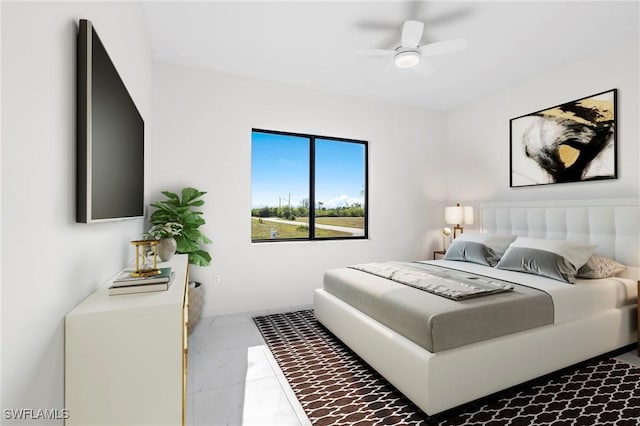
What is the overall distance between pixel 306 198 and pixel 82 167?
10.1ft

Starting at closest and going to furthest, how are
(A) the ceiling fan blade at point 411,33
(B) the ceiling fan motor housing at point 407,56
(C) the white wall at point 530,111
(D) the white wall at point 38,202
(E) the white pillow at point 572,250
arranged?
1. (D) the white wall at point 38,202
2. (A) the ceiling fan blade at point 411,33
3. (B) the ceiling fan motor housing at point 407,56
4. (E) the white pillow at point 572,250
5. (C) the white wall at point 530,111

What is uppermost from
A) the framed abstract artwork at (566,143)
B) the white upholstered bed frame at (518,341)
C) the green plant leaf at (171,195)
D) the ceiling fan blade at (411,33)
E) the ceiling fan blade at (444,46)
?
the ceiling fan blade at (411,33)

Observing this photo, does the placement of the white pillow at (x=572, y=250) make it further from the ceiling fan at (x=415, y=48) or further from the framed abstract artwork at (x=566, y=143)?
the ceiling fan at (x=415, y=48)

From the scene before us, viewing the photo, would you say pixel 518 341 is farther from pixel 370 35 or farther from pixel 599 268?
pixel 370 35

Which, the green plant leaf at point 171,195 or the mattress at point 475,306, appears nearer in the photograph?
the mattress at point 475,306

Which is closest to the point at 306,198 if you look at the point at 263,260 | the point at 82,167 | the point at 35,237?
the point at 263,260

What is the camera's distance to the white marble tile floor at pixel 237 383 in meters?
1.79

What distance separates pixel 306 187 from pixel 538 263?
267 cm

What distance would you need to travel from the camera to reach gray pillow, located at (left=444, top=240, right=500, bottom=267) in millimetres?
3256

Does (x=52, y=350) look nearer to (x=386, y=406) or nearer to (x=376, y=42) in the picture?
(x=386, y=406)

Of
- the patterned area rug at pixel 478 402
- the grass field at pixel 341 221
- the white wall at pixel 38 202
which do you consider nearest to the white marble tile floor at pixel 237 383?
the patterned area rug at pixel 478 402

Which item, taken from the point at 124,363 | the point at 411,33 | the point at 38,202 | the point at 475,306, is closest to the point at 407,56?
the point at 411,33

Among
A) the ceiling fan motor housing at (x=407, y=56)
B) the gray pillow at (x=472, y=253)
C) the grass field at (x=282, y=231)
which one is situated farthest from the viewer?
the grass field at (x=282, y=231)

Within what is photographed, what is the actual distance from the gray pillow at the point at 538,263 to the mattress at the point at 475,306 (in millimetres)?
84
